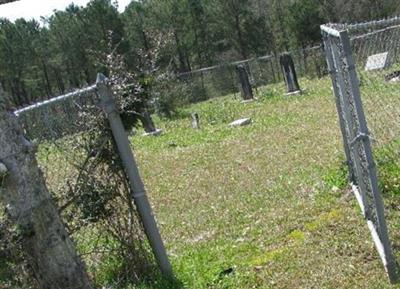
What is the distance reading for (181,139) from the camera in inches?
607

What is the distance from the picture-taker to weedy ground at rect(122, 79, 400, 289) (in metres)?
5.15

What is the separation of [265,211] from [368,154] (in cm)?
279

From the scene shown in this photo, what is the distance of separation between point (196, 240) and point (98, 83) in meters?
2.36

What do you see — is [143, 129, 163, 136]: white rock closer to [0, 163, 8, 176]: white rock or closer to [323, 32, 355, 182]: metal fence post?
[323, 32, 355, 182]: metal fence post

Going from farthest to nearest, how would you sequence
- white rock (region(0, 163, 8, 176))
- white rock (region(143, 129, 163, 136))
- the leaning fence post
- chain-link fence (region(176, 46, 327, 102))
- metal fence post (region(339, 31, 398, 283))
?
chain-link fence (region(176, 46, 327, 102))
white rock (region(143, 129, 163, 136))
the leaning fence post
metal fence post (region(339, 31, 398, 283))
white rock (region(0, 163, 8, 176))

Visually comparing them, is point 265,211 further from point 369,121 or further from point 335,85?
point 369,121

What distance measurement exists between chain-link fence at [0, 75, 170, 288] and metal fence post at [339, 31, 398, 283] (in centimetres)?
205

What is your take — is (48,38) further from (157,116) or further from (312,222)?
(312,222)

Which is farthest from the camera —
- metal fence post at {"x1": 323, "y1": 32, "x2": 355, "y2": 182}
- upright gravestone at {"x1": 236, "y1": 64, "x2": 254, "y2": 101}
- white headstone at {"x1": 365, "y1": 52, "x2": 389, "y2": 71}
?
upright gravestone at {"x1": 236, "y1": 64, "x2": 254, "y2": 101}

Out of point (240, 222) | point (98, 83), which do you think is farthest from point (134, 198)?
point (240, 222)

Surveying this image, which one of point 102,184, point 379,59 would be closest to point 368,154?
point 102,184

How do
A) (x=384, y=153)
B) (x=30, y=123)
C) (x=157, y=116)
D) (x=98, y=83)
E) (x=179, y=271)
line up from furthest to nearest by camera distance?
(x=157, y=116)
(x=384, y=153)
(x=30, y=123)
(x=179, y=271)
(x=98, y=83)

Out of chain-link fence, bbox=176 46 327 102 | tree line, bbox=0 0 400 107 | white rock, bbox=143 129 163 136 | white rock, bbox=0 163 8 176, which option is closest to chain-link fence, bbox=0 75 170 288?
white rock, bbox=0 163 8 176

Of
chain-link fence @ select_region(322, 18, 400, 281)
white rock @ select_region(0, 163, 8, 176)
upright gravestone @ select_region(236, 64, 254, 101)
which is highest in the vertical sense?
white rock @ select_region(0, 163, 8, 176)
